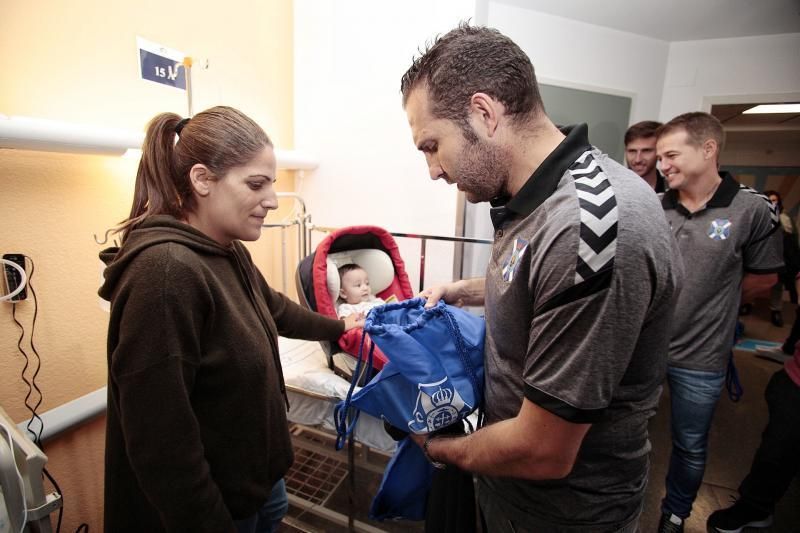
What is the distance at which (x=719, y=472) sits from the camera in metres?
2.62

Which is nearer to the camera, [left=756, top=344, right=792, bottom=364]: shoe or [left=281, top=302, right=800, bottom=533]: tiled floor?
[left=281, top=302, right=800, bottom=533]: tiled floor

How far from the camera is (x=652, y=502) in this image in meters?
2.34

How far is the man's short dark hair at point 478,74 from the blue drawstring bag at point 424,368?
52cm

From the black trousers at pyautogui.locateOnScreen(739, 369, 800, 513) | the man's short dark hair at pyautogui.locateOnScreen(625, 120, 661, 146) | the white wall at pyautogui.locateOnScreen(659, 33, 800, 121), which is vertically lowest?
the black trousers at pyautogui.locateOnScreen(739, 369, 800, 513)

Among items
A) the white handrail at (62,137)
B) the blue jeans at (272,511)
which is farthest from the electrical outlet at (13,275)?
the blue jeans at (272,511)

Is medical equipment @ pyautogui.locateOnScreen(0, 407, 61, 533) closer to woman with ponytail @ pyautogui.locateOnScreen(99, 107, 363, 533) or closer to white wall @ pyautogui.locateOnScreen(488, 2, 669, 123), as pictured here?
woman with ponytail @ pyautogui.locateOnScreen(99, 107, 363, 533)

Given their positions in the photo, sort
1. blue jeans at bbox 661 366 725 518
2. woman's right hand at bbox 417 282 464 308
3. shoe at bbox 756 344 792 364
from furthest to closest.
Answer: shoe at bbox 756 344 792 364, blue jeans at bbox 661 366 725 518, woman's right hand at bbox 417 282 464 308

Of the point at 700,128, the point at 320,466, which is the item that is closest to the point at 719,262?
the point at 700,128

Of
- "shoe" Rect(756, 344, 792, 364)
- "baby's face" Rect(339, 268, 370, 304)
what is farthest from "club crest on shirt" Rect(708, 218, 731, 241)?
"shoe" Rect(756, 344, 792, 364)

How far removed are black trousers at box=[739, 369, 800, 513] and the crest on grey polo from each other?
1971mm

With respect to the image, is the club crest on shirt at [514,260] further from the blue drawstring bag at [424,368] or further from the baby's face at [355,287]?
the baby's face at [355,287]

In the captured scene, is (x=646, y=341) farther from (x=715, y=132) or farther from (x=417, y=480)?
(x=715, y=132)

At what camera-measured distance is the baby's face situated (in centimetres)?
252

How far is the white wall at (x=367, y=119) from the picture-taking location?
283 centimetres
